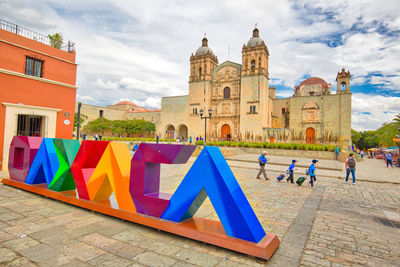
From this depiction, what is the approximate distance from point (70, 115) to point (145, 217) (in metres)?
9.87

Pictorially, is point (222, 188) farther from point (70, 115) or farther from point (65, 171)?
point (70, 115)

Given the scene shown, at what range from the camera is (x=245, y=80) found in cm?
3334

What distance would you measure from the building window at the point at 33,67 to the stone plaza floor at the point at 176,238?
6653mm

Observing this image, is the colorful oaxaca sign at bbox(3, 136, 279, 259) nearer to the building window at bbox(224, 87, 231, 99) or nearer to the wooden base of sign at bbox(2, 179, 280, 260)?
the wooden base of sign at bbox(2, 179, 280, 260)

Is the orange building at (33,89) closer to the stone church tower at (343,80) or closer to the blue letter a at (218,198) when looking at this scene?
the blue letter a at (218,198)

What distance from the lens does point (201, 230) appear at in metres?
3.46

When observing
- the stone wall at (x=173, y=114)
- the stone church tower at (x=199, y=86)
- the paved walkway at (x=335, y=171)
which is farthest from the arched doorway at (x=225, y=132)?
the paved walkway at (x=335, y=171)

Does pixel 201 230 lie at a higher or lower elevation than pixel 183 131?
lower

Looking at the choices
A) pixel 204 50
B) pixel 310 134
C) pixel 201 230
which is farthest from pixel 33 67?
pixel 310 134

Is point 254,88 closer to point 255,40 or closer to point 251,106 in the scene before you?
point 251,106

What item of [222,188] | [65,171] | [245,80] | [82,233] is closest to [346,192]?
[222,188]

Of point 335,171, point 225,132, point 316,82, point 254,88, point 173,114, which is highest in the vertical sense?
point 316,82

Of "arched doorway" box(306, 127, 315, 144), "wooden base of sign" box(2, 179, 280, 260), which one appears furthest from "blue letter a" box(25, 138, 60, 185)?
"arched doorway" box(306, 127, 315, 144)

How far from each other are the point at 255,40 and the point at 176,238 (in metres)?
34.7
